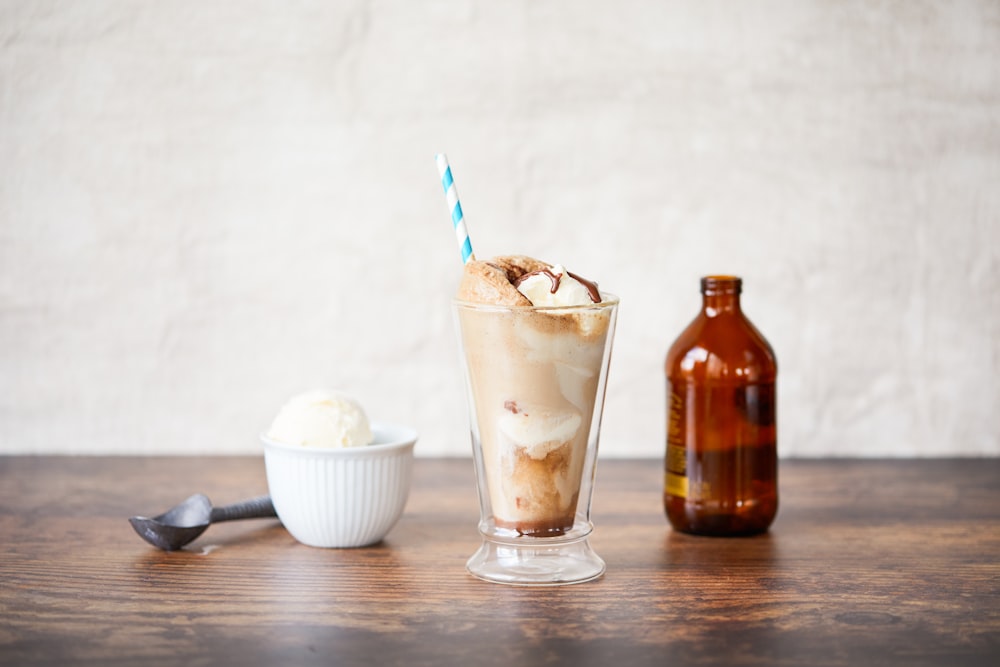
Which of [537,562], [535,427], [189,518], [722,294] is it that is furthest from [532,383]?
[189,518]

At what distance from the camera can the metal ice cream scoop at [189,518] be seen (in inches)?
38.2

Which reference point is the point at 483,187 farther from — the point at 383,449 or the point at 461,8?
the point at 383,449

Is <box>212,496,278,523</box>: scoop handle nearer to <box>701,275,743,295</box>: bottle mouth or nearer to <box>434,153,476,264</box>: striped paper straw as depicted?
<box>434,153,476,264</box>: striped paper straw

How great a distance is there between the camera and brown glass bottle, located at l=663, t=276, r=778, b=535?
1025 millimetres

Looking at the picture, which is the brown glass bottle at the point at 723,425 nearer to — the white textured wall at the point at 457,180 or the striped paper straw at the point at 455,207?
the striped paper straw at the point at 455,207

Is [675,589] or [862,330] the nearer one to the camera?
[675,589]

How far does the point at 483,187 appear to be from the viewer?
1.46 metres

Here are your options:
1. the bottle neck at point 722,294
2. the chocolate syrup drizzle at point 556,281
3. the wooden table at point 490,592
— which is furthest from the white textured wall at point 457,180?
the chocolate syrup drizzle at point 556,281

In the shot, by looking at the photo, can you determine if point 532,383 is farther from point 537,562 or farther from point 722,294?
Answer: point 722,294

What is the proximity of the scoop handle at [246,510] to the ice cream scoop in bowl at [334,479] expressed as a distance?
0.07m

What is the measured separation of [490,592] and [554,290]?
0.84 feet

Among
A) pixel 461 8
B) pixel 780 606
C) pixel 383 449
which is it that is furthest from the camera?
pixel 461 8

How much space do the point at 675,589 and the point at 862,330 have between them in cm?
75

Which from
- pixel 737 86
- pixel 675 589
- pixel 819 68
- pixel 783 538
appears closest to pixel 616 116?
pixel 737 86
